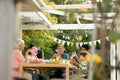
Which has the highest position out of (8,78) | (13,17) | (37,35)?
(37,35)

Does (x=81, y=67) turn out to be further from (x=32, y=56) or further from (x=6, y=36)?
(x=6, y=36)

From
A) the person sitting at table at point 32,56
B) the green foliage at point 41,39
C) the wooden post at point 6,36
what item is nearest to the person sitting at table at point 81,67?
the person sitting at table at point 32,56

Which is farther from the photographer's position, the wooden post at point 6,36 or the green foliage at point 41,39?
the green foliage at point 41,39

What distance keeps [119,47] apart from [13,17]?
3.90 m

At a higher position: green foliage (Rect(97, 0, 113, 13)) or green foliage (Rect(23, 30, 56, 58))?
green foliage (Rect(23, 30, 56, 58))

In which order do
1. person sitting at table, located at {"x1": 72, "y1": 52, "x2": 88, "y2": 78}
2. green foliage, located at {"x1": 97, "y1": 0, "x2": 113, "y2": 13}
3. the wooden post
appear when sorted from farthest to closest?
person sitting at table, located at {"x1": 72, "y1": 52, "x2": 88, "y2": 78} → green foliage, located at {"x1": 97, "y1": 0, "x2": 113, "y2": 13} → the wooden post

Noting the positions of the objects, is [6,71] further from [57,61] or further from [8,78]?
[57,61]

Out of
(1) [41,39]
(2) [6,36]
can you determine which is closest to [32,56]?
(2) [6,36]

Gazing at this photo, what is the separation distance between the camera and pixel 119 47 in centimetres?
520

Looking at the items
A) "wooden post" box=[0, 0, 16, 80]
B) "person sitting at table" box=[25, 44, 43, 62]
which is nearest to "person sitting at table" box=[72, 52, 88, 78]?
"person sitting at table" box=[25, 44, 43, 62]

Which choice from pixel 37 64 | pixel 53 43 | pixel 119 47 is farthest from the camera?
pixel 53 43

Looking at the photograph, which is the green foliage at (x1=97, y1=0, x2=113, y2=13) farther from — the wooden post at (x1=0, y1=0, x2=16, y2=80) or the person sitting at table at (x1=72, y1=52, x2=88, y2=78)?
the person sitting at table at (x1=72, y1=52, x2=88, y2=78)

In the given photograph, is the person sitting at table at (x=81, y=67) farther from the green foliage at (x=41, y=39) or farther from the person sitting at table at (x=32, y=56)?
the green foliage at (x=41, y=39)

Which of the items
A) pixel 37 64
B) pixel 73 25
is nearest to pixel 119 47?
pixel 37 64
